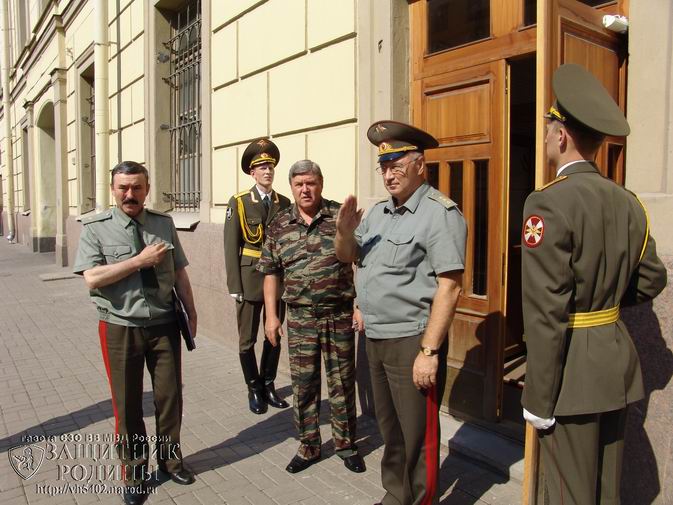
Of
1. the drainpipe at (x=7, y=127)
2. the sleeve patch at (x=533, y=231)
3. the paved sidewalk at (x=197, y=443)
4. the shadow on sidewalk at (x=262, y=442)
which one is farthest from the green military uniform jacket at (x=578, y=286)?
the drainpipe at (x=7, y=127)

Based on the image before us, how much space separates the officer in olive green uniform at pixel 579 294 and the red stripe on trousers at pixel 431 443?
2.12ft

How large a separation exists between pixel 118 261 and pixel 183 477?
1302 mm

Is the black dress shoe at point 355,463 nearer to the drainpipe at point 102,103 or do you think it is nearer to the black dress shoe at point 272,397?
the black dress shoe at point 272,397

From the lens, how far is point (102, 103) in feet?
33.4

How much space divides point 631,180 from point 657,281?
859mm

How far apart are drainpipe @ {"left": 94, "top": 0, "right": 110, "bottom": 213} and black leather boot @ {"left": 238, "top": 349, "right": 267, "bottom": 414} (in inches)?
260

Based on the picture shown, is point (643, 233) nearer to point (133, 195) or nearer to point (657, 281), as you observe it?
point (657, 281)

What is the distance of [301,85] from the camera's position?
5.18 meters

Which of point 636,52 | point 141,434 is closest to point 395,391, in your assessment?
point 141,434

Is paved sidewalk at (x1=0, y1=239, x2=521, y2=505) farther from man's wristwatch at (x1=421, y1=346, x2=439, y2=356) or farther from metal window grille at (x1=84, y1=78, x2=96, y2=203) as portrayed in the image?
metal window grille at (x1=84, y1=78, x2=96, y2=203)

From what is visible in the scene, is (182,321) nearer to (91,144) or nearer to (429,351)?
(429,351)

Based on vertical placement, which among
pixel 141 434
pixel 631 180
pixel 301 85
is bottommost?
pixel 141 434

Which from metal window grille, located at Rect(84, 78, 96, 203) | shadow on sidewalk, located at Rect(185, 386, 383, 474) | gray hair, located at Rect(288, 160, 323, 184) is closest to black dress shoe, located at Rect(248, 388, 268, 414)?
shadow on sidewalk, located at Rect(185, 386, 383, 474)

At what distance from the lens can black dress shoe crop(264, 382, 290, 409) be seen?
4.61 m
